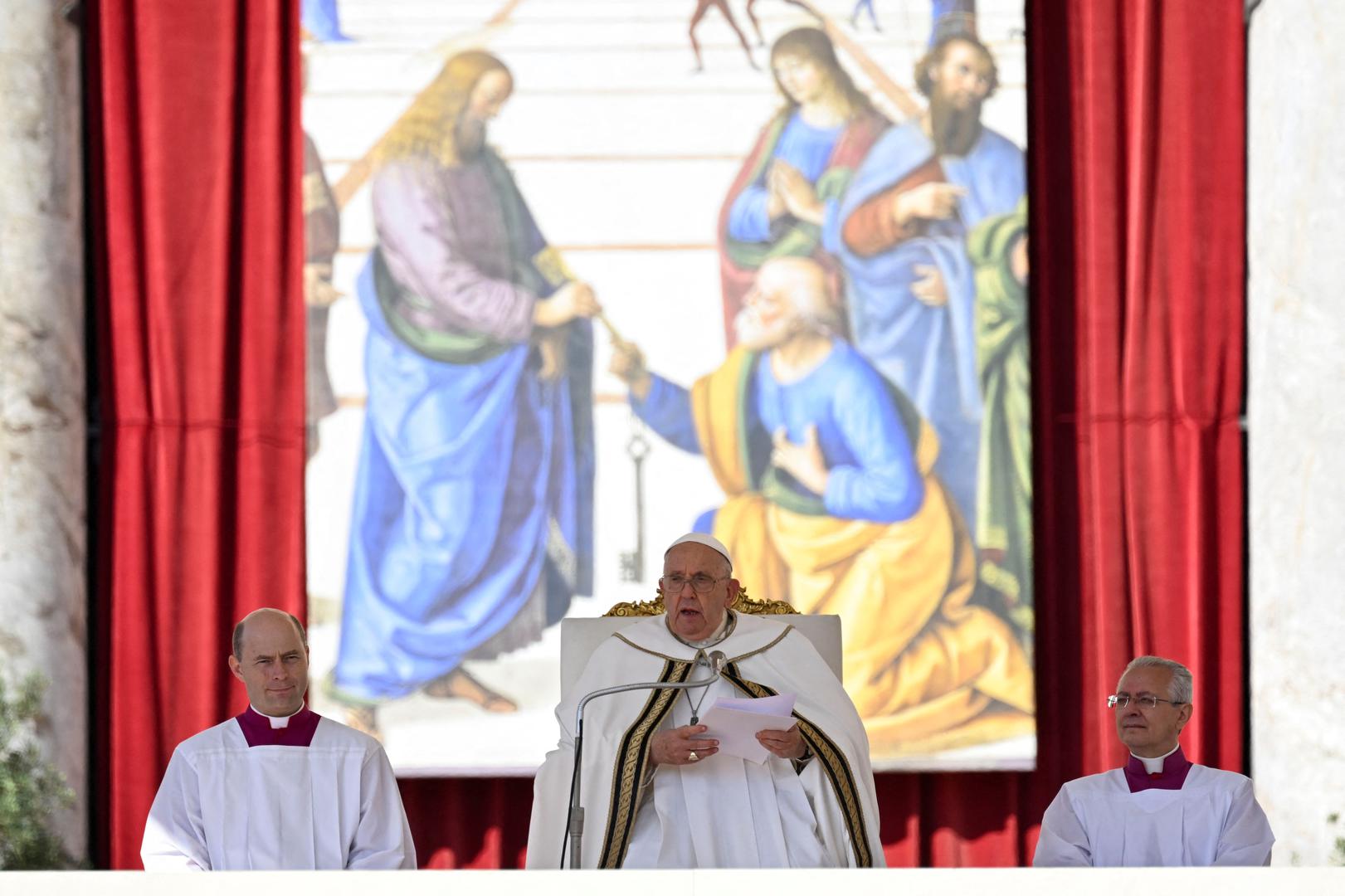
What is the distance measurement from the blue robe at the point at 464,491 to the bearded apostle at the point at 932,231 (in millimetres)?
1095

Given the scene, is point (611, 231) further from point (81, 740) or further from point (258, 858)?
point (258, 858)

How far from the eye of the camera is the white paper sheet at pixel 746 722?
14.2 ft

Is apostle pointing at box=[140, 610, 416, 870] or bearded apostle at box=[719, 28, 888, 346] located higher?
bearded apostle at box=[719, 28, 888, 346]

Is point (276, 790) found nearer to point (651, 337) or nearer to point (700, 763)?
point (700, 763)

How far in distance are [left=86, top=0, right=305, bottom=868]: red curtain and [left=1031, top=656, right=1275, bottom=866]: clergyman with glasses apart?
333 centimetres

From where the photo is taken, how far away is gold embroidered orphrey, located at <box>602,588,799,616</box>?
5484mm

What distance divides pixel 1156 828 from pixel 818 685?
95cm

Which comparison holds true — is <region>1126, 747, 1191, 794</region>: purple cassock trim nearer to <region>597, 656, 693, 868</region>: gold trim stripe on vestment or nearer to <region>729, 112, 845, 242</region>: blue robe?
<region>597, 656, 693, 868</region>: gold trim stripe on vestment

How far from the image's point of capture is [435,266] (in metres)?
7.17

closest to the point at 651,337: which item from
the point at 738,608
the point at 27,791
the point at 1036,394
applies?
the point at 1036,394

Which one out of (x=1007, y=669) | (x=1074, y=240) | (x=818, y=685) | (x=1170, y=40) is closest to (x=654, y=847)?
(x=818, y=685)

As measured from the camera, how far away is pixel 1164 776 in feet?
16.5

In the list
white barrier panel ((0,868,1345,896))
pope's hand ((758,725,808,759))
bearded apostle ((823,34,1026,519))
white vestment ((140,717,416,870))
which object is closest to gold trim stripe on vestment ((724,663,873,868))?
pope's hand ((758,725,808,759))

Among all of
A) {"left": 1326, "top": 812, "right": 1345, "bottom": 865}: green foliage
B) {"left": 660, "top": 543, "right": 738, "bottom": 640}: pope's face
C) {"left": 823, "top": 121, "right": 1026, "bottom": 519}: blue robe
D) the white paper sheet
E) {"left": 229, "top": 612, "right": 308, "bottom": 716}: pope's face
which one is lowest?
{"left": 1326, "top": 812, "right": 1345, "bottom": 865}: green foliage
